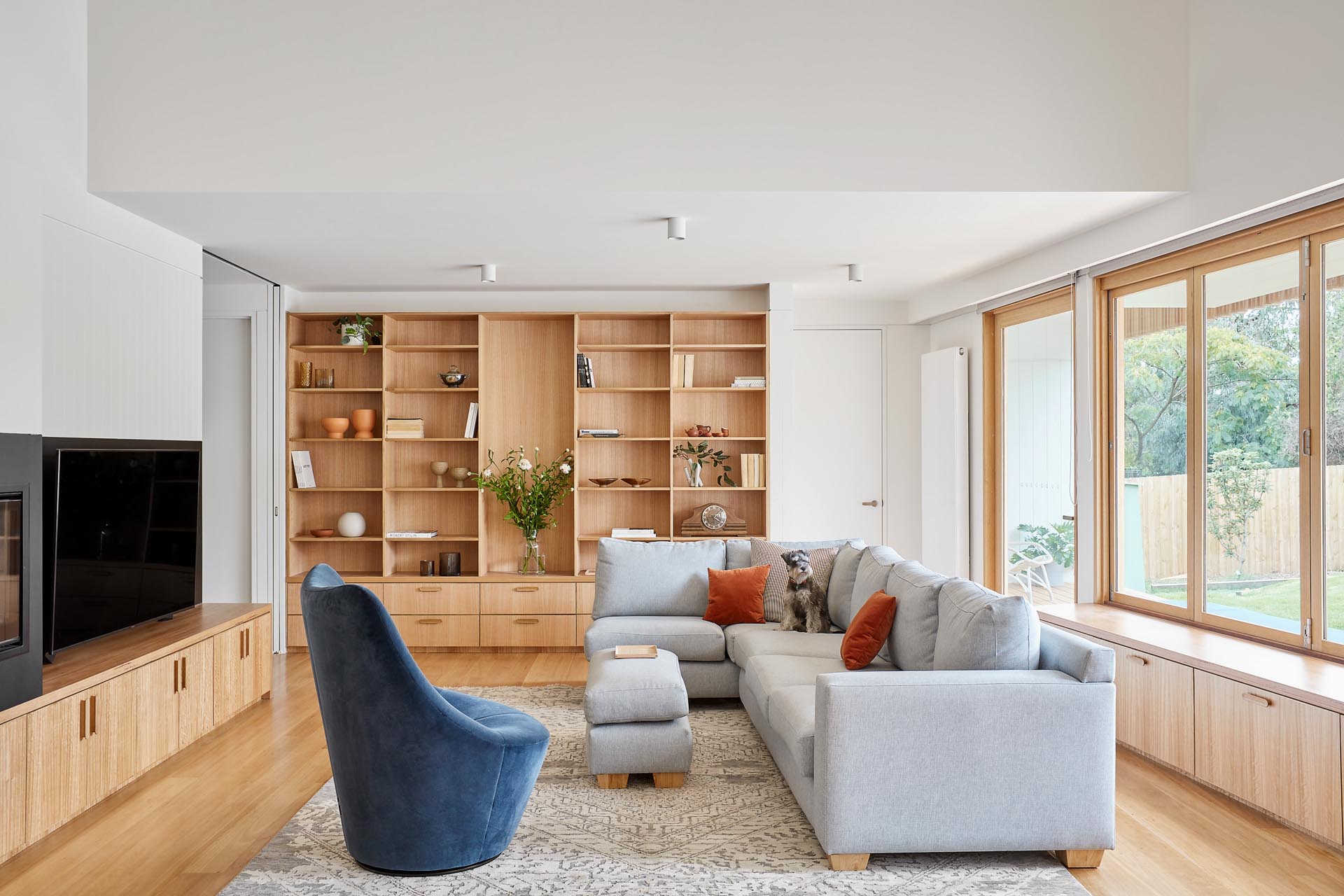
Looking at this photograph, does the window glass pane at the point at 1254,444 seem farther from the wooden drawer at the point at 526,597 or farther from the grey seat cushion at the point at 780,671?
the wooden drawer at the point at 526,597

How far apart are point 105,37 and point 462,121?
61.7 inches

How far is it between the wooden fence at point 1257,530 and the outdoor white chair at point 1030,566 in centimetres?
97

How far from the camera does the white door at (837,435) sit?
694 centimetres

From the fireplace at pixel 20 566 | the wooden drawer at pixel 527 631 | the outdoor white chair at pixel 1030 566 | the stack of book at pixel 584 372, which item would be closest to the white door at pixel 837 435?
the outdoor white chair at pixel 1030 566

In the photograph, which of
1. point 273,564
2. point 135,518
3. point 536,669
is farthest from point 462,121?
point 273,564

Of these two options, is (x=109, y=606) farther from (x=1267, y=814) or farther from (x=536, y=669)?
(x=1267, y=814)

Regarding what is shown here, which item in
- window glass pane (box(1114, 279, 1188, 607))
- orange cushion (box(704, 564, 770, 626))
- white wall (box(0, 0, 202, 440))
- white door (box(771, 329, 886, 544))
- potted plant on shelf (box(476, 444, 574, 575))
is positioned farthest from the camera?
white door (box(771, 329, 886, 544))

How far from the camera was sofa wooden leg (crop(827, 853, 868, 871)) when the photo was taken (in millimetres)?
2850

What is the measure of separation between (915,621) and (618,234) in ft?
8.09

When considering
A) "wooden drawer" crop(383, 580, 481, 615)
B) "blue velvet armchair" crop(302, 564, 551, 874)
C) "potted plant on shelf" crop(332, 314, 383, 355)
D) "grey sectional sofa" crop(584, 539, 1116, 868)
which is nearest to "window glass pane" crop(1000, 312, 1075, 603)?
"grey sectional sofa" crop(584, 539, 1116, 868)

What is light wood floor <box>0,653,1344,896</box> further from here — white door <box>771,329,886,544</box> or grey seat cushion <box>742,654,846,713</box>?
white door <box>771,329,886,544</box>

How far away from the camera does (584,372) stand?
A: 6.41m

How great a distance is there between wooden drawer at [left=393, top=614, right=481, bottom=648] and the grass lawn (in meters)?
4.35

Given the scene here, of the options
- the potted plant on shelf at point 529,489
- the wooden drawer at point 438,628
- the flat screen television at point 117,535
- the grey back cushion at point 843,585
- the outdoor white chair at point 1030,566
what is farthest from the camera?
the potted plant on shelf at point 529,489
